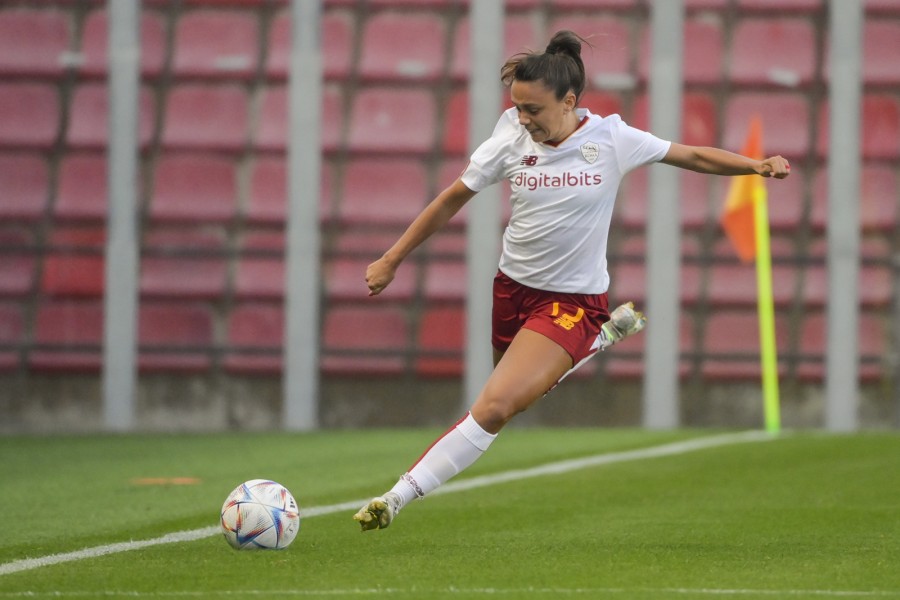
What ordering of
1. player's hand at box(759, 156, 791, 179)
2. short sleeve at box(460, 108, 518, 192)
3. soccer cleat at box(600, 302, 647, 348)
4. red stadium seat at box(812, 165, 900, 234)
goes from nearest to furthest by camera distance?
1. player's hand at box(759, 156, 791, 179)
2. short sleeve at box(460, 108, 518, 192)
3. soccer cleat at box(600, 302, 647, 348)
4. red stadium seat at box(812, 165, 900, 234)

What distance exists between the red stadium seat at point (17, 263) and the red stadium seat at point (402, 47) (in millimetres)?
3387

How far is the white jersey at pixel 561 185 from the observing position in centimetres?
706

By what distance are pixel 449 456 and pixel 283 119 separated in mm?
9857

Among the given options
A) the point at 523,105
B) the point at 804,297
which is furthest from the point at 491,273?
the point at 523,105

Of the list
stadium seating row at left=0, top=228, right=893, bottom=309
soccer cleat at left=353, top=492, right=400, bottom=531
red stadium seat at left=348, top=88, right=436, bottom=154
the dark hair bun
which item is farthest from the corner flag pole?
soccer cleat at left=353, top=492, right=400, bottom=531

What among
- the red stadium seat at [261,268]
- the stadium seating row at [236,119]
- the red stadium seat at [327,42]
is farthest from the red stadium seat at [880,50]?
the red stadium seat at [261,268]

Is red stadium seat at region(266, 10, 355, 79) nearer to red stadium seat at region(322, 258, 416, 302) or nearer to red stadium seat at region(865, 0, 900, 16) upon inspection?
red stadium seat at region(322, 258, 416, 302)

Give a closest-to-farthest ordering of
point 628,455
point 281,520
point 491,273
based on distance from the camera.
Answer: point 281,520, point 628,455, point 491,273

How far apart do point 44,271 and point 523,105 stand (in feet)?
33.5

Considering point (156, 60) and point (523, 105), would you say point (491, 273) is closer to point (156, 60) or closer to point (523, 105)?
point (156, 60)

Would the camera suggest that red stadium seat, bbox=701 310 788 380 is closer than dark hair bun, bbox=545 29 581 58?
No

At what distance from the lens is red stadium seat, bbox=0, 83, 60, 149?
53.7 ft

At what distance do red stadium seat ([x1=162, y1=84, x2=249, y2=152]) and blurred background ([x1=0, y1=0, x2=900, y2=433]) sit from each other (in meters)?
0.02

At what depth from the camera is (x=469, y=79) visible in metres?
16.3
